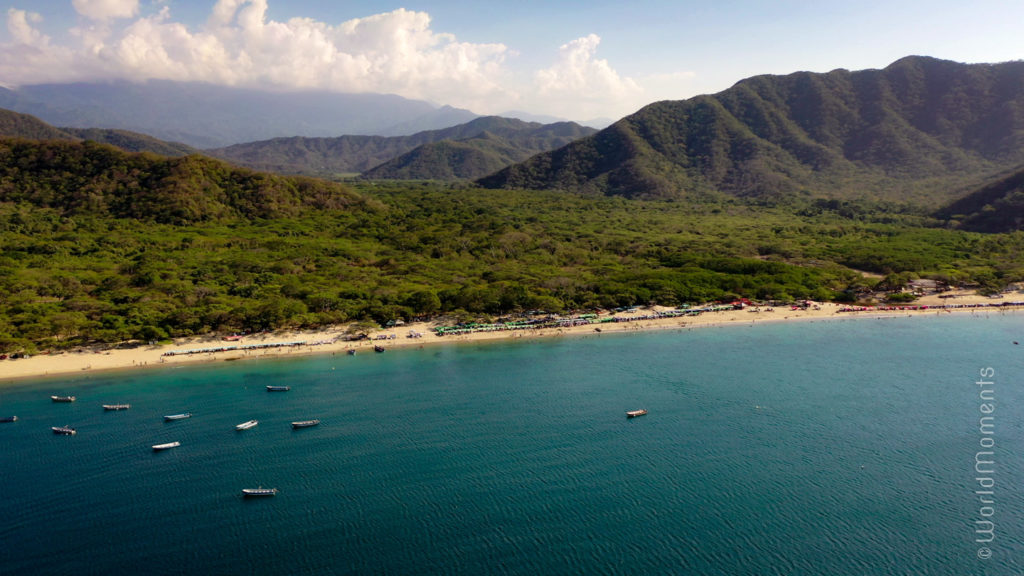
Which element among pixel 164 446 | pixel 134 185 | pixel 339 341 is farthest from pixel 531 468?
pixel 134 185

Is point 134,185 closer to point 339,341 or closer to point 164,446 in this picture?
point 339,341

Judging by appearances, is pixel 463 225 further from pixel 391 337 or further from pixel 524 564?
pixel 524 564

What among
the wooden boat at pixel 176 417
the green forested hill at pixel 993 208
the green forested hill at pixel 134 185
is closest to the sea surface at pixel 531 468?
the wooden boat at pixel 176 417

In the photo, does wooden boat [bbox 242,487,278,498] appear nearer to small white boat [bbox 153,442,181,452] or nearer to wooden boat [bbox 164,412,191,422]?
small white boat [bbox 153,442,181,452]

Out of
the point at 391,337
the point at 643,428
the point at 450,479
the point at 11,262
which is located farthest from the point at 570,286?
the point at 11,262

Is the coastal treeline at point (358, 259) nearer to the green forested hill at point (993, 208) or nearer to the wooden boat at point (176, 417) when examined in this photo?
the green forested hill at point (993, 208)
